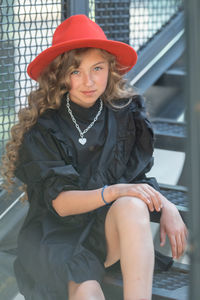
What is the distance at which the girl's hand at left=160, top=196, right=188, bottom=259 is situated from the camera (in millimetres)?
1879

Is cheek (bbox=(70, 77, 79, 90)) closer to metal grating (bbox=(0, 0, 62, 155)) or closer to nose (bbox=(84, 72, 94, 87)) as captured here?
nose (bbox=(84, 72, 94, 87))

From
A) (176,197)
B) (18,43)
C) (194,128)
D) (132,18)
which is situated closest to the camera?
(194,128)

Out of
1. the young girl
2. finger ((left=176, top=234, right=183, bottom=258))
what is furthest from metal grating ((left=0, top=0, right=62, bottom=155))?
finger ((left=176, top=234, right=183, bottom=258))

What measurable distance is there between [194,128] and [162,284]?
4.05 ft

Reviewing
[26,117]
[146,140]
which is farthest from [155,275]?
[26,117]

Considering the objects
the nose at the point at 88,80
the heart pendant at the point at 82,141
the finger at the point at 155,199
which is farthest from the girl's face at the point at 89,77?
the finger at the point at 155,199

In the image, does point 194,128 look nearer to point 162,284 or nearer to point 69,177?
point 69,177

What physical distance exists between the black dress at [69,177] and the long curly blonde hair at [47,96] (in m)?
0.04

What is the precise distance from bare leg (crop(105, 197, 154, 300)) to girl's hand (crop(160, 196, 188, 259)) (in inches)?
6.9

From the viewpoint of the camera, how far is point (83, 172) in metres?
2.04

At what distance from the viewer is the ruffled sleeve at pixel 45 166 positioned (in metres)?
1.90

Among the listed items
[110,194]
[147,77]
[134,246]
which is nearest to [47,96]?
[110,194]

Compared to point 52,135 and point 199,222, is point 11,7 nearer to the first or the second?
point 52,135

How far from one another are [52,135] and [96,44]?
39 cm
